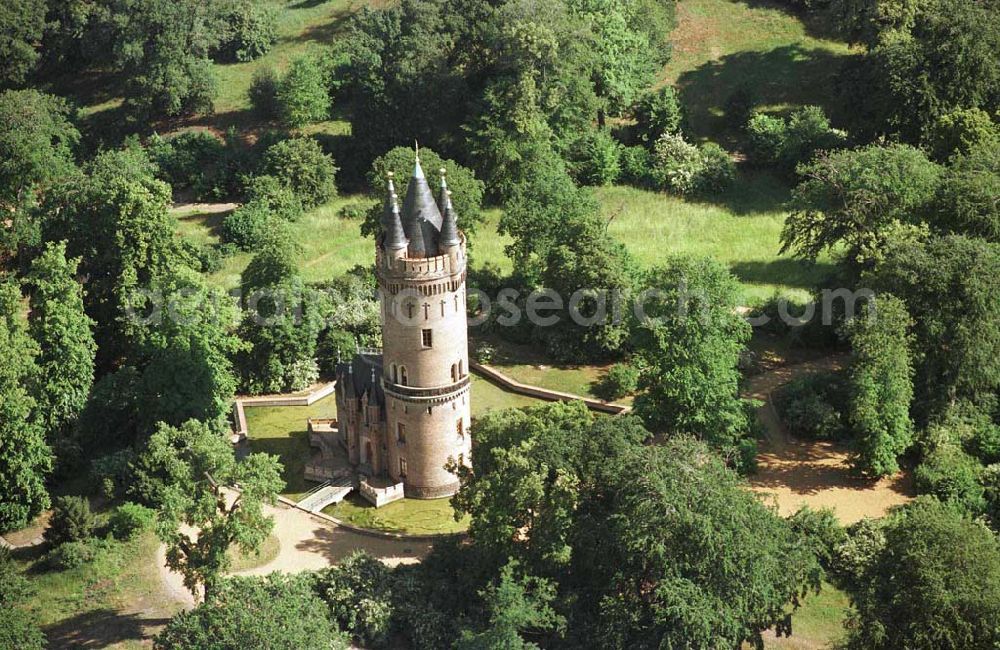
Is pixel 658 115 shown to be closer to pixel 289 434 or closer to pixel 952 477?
pixel 289 434

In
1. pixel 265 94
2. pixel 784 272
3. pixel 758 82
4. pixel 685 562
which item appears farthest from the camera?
pixel 758 82

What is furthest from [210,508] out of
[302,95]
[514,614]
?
[302,95]

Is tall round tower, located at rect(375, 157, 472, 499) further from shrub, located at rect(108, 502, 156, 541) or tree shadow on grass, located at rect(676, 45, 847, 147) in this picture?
tree shadow on grass, located at rect(676, 45, 847, 147)

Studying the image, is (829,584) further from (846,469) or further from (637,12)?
(637,12)

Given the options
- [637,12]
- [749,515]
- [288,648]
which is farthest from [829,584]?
[637,12]

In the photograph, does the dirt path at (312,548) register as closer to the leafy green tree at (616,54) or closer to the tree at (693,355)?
the tree at (693,355)

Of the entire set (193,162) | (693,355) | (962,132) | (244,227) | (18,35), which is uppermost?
(18,35)
